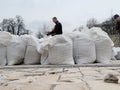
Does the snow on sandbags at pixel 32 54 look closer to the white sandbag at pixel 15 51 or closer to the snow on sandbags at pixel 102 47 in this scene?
the white sandbag at pixel 15 51

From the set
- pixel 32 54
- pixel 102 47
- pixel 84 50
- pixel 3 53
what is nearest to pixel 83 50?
pixel 84 50

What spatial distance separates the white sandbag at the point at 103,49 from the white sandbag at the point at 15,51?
1.67 metres

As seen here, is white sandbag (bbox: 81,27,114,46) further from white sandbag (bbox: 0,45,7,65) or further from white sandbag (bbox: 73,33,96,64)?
white sandbag (bbox: 0,45,7,65)

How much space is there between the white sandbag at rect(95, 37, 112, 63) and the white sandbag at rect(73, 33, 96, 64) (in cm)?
16

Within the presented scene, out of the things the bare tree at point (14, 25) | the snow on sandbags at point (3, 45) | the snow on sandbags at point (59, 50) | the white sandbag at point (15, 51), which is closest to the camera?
the snow on sandbags at point (59, 50)

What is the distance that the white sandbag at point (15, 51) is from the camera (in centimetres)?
599

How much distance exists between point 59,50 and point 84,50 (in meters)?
0.57

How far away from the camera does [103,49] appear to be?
586 centimetres

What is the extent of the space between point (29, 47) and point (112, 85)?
3.98 meters

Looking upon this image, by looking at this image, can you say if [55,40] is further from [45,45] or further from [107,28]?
[107,28]

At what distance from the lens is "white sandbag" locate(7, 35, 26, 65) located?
5988 mm

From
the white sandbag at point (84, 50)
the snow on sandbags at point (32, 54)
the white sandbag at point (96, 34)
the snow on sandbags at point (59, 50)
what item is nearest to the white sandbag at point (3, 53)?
the snow on sandbags at point (32, 54)

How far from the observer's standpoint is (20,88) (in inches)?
86.5

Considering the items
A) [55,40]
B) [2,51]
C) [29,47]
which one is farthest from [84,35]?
[2,51]
